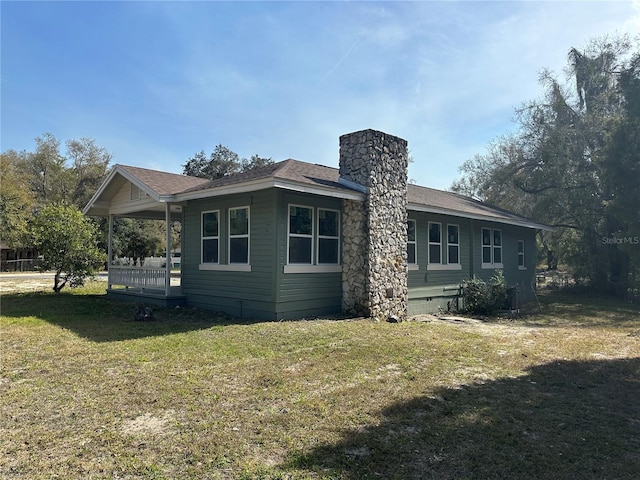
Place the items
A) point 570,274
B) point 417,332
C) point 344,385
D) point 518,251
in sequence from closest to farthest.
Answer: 1. point 344,385
2. point 417,332
3. point 518,251
4. point 570,274

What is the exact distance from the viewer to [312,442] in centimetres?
362

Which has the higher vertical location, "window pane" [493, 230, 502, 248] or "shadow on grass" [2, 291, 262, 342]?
"window pane" [493, 230, 502, 248]

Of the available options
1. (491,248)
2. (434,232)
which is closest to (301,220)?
(434,232)

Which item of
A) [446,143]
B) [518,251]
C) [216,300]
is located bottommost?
[216,300]

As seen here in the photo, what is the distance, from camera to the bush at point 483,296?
13.7 metres

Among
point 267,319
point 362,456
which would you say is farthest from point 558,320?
point 362,456

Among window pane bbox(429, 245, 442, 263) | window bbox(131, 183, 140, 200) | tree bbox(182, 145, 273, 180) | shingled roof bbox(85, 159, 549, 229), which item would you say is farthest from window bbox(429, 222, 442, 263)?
tree bbox(182, 145, 273, 180)

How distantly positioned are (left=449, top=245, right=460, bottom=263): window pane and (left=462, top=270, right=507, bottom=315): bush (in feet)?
2.70

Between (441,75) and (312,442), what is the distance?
37.0ft

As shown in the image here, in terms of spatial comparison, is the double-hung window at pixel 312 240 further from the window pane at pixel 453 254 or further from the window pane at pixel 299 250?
the window pane at pixel 453 254

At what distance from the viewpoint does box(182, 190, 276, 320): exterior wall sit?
9.48 meters

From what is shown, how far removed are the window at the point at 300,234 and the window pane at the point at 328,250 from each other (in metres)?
0.34

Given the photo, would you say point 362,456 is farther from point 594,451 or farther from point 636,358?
point 636,358

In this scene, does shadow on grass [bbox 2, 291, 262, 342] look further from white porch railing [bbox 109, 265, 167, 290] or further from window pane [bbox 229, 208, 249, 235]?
window pane [bbox 229, 208, 249, 235]
